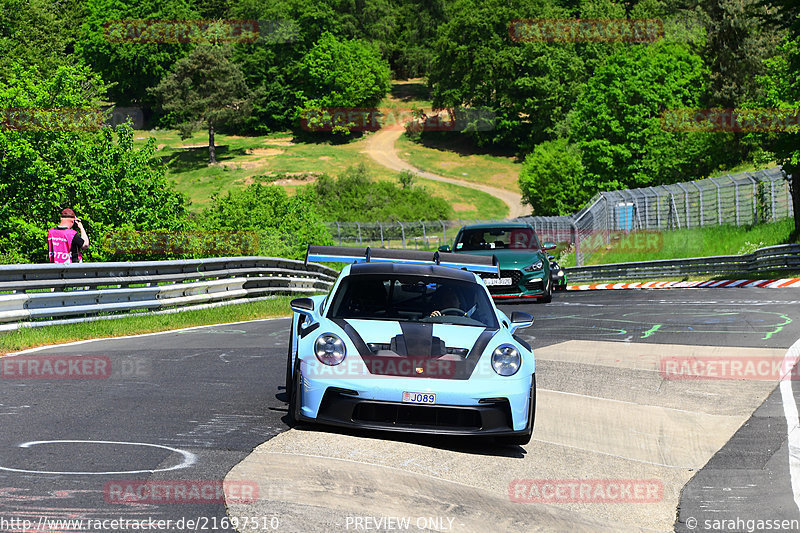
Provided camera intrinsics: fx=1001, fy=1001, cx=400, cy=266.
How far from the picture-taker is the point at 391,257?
31.0ft

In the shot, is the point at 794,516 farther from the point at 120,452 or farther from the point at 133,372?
the point at 133,372

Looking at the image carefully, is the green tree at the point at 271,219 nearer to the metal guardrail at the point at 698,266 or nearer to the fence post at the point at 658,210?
the metal guardrail at the point at 698,266

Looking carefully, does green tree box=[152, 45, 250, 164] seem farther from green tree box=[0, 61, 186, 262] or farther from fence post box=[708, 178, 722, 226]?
fence post box=[708, 178, 722, 226]

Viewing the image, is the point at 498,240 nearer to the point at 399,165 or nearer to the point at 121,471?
the point at 121,471

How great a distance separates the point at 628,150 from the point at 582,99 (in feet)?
19.1

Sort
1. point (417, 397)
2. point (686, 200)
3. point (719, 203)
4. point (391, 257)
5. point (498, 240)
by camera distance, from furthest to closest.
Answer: point (686, 200)
point (719, 203)
point (498, 240)
point (391, 257)
point (417, 397)

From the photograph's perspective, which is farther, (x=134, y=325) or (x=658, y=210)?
(x=658, y=210)

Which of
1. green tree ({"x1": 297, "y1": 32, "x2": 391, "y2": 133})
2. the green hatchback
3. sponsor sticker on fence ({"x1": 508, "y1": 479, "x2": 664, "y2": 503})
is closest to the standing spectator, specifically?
the green hatchback

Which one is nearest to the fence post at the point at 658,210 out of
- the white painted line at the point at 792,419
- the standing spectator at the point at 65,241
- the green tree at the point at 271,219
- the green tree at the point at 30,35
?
the green tree at the point at 271,219

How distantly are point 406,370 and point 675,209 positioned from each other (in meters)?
39.2

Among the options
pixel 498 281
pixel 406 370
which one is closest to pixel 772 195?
pixel 498 281

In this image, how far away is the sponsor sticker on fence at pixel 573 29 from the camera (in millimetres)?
104812

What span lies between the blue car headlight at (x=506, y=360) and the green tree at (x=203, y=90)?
9977 centimetres

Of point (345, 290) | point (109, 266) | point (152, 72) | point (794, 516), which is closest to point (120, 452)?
point (345, 290)
